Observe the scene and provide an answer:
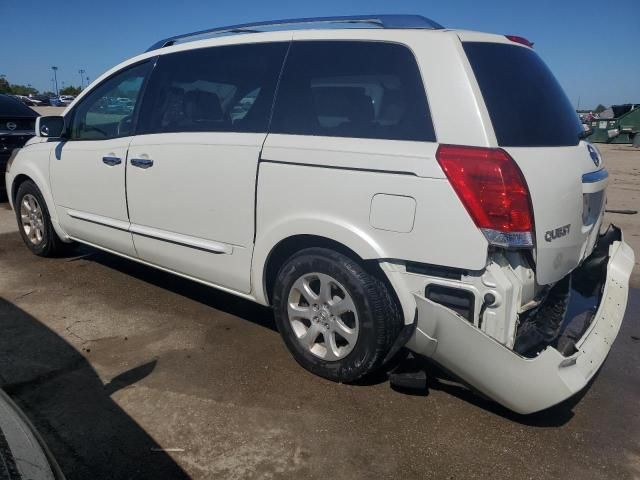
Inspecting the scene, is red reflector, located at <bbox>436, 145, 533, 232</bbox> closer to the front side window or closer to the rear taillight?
the rear taillight

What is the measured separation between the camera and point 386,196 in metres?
2.61

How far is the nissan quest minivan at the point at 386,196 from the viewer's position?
2.47 metres

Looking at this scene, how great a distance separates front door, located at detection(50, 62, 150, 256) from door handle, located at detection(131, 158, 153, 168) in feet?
0.45

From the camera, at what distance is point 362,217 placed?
270 cm

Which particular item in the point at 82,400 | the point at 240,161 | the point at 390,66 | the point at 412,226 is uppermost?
the point at 390,66

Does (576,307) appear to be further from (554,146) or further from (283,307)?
(283,307)

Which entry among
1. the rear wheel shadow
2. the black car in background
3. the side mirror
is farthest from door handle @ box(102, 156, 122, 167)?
the black car in background

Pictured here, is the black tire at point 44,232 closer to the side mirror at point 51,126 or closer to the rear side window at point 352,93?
the side mirror at point 51,126

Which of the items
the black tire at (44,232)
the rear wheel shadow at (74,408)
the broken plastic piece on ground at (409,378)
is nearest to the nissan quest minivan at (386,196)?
the broken plastic piece on ground at (409,378)

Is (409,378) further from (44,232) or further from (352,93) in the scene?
(44,232)

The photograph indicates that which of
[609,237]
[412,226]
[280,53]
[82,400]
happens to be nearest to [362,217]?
[412,226]

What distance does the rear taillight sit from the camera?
2412 mm

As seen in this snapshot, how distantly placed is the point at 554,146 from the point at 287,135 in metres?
1.43

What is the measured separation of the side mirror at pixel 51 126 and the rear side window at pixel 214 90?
3.70 ft
